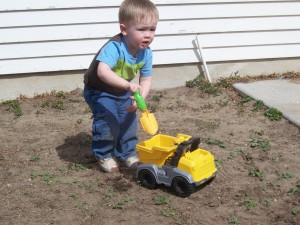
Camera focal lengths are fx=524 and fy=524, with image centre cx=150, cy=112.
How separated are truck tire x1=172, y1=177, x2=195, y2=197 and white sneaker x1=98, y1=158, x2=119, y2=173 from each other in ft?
2.18

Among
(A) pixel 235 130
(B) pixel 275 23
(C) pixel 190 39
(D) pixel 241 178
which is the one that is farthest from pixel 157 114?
(B) pixel 275 23

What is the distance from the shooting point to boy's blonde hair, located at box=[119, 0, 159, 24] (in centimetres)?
372

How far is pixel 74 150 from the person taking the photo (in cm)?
473

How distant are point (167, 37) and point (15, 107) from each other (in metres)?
2.02

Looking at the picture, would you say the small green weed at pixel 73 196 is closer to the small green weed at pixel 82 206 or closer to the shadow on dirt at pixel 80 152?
the small green weed at pixel 82 206

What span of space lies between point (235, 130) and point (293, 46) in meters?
2.40

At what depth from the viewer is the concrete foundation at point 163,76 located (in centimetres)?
625

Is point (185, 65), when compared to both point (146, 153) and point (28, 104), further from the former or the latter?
point (146, 153)

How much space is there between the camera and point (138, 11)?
3717 millimetres

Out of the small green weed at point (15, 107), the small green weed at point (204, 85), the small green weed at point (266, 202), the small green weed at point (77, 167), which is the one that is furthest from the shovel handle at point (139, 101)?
the small green weed at point (204, 85)

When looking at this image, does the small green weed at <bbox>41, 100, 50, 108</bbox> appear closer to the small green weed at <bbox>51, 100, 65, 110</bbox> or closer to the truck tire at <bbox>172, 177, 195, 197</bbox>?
the small green weed at <bbox>51, 100, 65, 110</bbox>

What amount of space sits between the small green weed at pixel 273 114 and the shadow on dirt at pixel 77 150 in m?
1.85

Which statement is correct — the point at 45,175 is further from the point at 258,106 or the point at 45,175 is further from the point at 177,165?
the point at 258,106

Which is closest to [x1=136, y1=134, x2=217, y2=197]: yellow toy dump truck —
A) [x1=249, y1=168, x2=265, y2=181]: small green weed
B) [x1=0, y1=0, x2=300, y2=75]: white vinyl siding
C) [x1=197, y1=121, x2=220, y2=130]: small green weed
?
[x1=249, y1=168, x2=265, y2=181]: small green weed
